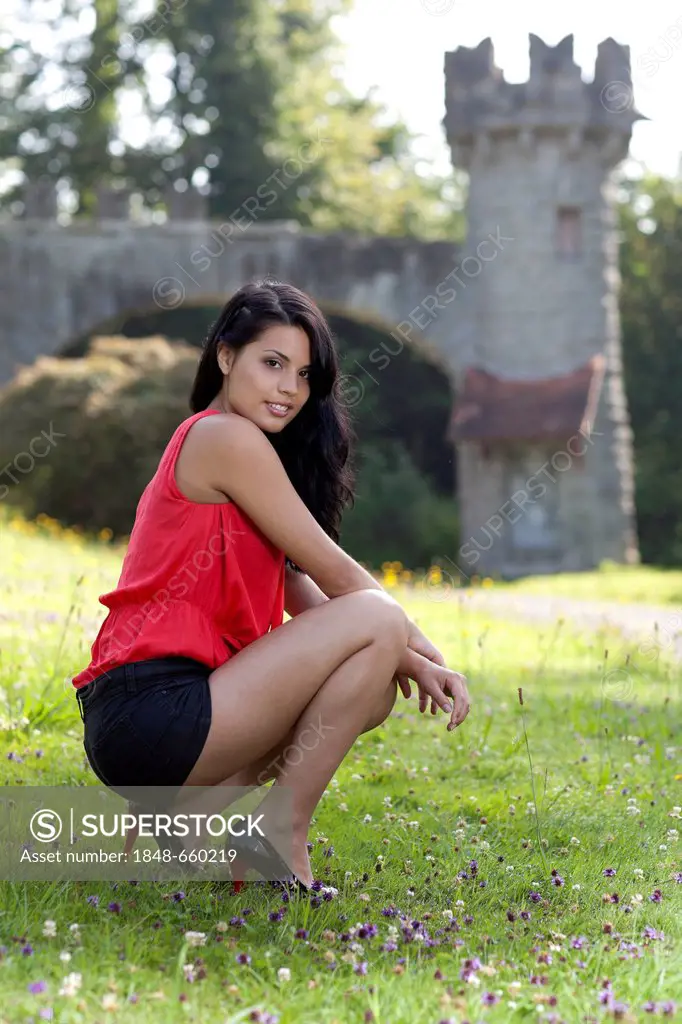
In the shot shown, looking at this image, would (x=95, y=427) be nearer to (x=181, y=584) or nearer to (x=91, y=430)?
(x=91, y=430)

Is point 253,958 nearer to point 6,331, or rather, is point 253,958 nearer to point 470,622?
point 470,622

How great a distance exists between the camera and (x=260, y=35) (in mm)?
25016

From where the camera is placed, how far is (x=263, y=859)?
305 centimetres

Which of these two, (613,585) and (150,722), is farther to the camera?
(613,585)

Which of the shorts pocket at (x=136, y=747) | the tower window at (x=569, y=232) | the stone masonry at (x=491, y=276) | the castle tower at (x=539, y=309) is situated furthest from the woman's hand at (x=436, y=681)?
the tower window at (x=569, y=232)

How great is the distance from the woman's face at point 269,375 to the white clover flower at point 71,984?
1555mm

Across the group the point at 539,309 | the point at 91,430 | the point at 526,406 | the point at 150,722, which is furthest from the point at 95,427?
the point at 150,722

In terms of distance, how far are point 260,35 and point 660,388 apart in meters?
11.7

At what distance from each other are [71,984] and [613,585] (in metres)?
13.4

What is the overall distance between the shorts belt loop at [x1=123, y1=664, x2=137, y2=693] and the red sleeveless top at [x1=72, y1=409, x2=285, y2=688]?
0.03m

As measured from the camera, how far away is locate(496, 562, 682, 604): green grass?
13.7 metres

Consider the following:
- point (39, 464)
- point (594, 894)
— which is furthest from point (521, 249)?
point (594, 894)

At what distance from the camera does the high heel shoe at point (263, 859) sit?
305 centimetres

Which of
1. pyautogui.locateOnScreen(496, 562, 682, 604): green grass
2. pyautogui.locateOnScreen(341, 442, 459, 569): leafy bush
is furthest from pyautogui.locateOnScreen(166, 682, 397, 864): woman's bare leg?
pyautogui.locateOnScreen(341, 442, 459, 569): leafy bush
